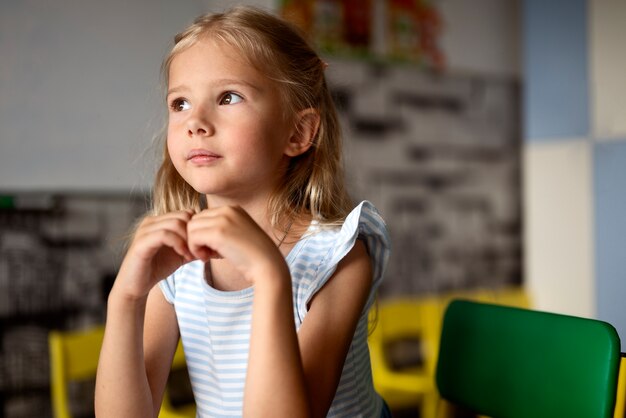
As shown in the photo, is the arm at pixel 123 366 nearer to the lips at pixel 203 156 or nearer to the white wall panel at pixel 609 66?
the lips at pixel 203 156

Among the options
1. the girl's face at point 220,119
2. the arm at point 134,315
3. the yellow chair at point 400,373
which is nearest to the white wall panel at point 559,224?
the yellow chair at point 400,373

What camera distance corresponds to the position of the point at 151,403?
0.87m

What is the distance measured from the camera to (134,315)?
825 mm

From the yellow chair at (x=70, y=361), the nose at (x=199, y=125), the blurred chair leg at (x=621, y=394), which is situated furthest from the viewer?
the yellow chair at (x=70, y=361)

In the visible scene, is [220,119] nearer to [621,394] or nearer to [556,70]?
[621,394]

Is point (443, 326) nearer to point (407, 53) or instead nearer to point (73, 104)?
point (73, 104)

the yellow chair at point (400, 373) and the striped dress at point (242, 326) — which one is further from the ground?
the striped dress at point (242, 326)

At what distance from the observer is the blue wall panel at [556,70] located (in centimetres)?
203

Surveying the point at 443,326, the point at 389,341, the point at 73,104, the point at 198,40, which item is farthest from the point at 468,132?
the point at 198,40

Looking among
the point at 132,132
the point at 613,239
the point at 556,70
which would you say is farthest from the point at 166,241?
the point at 556,70

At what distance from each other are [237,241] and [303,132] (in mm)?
279

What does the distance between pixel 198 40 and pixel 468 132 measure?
2.20 meters

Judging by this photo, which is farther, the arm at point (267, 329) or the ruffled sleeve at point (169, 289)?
the ruffled sleeve at point (169, 289)

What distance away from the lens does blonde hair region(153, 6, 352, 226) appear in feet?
2.93
